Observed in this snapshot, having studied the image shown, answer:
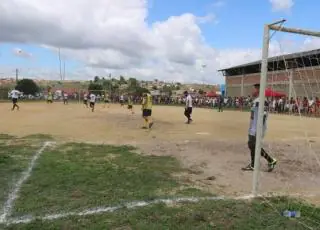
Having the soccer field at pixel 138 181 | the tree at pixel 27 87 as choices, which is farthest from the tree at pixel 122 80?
the soccer field at pixel 138 181

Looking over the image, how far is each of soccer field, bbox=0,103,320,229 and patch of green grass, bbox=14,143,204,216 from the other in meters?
0.01

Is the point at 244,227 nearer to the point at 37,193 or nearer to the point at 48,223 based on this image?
the point at 48,223

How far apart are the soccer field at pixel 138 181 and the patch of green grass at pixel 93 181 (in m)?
0.01

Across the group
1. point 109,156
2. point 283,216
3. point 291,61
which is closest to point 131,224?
point 283,216

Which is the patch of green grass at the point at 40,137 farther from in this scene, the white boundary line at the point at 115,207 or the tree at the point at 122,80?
the tree at the point at 122,80

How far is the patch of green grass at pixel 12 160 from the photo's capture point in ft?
25.3

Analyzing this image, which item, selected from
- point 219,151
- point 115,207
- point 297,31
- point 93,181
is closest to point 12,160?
point 93,181

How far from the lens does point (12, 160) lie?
10.0 meters

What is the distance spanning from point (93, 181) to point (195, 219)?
260 cm

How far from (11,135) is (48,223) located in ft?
35.0

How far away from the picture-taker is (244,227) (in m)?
5.60

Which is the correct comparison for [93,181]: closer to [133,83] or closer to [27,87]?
[27,87]

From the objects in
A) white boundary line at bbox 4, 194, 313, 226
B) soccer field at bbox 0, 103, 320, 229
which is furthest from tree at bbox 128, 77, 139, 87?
white boundary line at bbox 4, 194, 313, 226

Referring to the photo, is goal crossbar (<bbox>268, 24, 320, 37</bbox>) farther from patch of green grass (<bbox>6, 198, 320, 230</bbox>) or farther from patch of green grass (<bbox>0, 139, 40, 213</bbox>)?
patch of green grass (<bbox>0, 139, 40, 213</bbox>)
